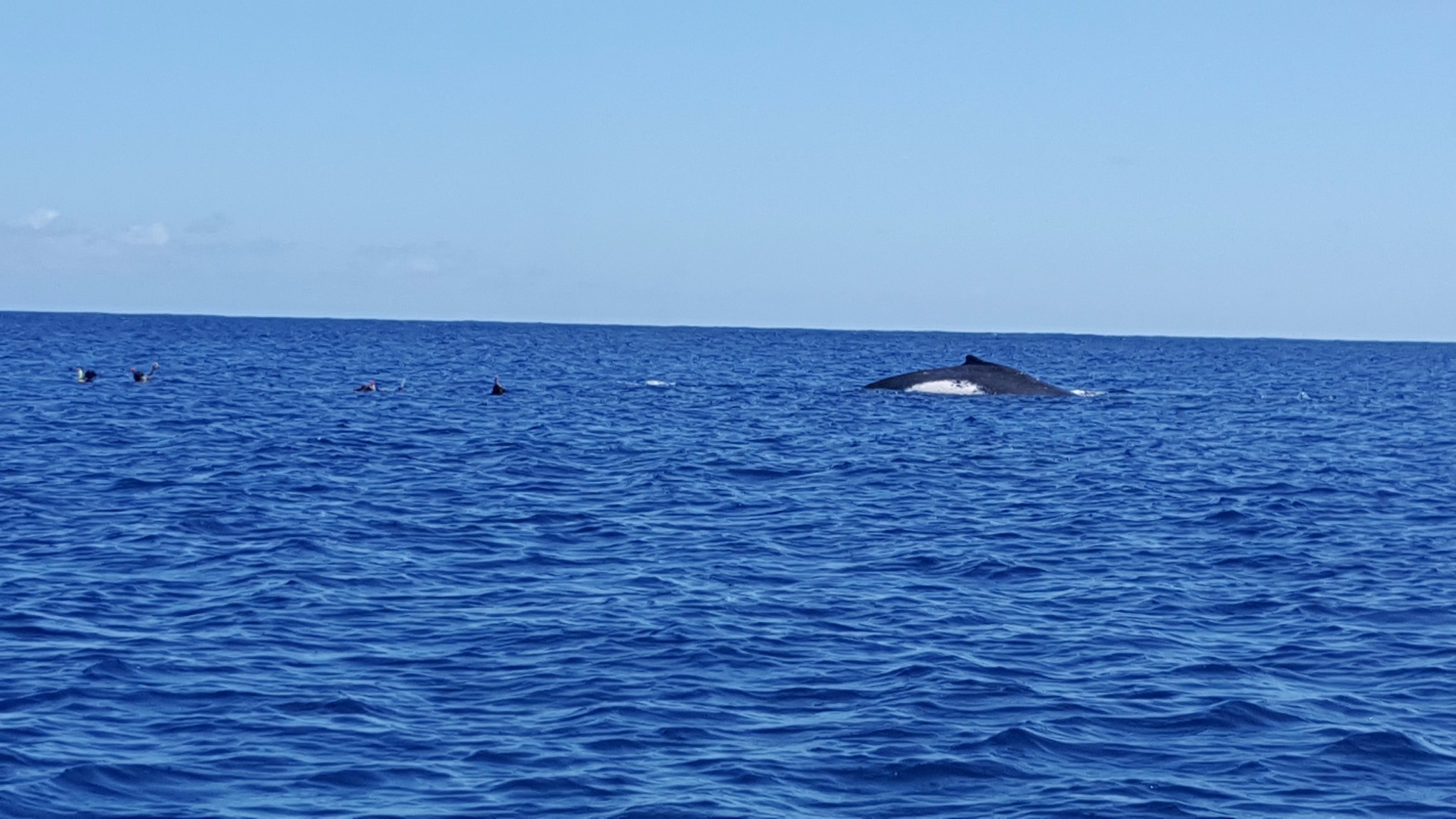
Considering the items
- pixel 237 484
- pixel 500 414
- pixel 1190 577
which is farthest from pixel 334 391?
pixel 1190 577

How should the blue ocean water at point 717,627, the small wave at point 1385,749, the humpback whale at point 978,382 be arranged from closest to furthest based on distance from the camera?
1. the blue ocean water at point 717,627
2. the small wave at point 1385,749
3. the humpback whale at point 978,382

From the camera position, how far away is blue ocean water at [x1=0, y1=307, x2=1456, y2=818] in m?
12.8

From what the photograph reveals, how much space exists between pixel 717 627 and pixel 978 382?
41.6m

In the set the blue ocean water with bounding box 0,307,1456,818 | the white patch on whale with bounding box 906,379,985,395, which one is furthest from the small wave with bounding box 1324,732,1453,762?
the white patch on whale with bounding box 906,379,985,395

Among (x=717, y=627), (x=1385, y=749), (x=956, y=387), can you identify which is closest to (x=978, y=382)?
(x=956, y=387)

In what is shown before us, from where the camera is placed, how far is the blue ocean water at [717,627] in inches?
505

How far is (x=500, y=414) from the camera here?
52625 mm

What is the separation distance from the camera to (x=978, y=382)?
2313 inches

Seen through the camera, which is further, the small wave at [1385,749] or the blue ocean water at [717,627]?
the small wave at [1385,749]

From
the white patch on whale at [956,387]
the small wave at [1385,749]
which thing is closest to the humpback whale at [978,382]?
the white patch on whale at [956,387]

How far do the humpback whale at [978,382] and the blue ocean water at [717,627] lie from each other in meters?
15.3

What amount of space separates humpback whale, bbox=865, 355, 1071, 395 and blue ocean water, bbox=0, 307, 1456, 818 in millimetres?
15299

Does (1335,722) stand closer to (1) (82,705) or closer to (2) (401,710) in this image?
(2) (401,710)

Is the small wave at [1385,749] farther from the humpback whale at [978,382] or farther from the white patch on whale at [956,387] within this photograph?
the white patch on whale at [956,387]
